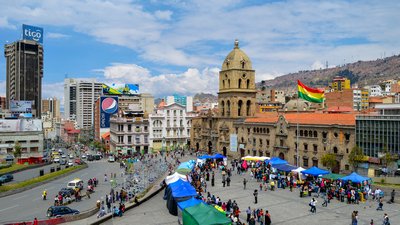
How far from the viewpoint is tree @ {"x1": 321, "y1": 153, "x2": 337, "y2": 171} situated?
4988cm

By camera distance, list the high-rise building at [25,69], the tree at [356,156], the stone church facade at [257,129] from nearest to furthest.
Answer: the tree at [356,156] < the stone church facade at [257,129] < the high-rise building at [25,69]

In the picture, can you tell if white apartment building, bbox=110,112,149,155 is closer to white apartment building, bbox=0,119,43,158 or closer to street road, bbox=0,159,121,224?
white apartment building, bbox=0,119,43,158

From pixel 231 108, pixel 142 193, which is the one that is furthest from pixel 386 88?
pixel 142 193

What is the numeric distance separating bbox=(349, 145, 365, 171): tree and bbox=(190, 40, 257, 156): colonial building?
30.1 metres

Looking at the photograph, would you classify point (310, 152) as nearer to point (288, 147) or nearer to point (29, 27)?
point (288, 147)

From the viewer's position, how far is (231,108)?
76500mm

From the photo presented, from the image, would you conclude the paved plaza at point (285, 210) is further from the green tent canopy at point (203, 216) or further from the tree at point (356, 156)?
the tree at point (356, 156)

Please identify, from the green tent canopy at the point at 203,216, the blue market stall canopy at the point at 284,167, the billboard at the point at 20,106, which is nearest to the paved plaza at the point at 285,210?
the green tent canopy at the point at 203,216

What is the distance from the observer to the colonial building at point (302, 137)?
50.9 metres

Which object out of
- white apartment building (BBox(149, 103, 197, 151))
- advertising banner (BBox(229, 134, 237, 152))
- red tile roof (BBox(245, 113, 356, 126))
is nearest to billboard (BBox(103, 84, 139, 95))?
white apartment building (BBox(149, 103, 197, 151))

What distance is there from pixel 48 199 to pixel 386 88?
582 ft

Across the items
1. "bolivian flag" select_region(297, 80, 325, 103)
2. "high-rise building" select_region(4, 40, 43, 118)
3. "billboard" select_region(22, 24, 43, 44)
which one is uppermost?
"billboard" select_region(22, 24, 43, 44)

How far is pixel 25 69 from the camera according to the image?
169m

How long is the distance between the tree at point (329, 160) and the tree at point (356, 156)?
2.94m
